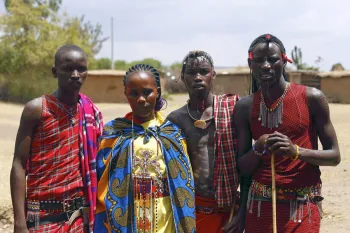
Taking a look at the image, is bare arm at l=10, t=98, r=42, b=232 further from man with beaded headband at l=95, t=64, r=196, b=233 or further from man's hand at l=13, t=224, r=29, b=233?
man with beaded headband at l=95, t=64, r=196, b=233

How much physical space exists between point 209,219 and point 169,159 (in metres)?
0.49

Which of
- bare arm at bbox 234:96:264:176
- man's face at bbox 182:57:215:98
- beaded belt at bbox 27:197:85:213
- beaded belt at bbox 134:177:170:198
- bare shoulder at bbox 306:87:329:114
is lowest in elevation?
beaded belt at bbox 27:197:85:213

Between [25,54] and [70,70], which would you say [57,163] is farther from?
[25,54]

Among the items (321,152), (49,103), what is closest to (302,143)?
(321,152)

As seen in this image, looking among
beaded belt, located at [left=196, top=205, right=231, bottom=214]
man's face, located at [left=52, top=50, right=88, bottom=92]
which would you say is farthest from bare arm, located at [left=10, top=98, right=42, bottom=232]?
beaded belt, located at [left=196, top=205, right=231, bottom=214]

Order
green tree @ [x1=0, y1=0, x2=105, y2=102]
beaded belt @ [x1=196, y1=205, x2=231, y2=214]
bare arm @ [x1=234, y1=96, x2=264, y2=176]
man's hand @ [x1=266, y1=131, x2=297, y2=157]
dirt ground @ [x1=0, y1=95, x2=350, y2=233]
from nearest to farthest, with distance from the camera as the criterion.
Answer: man's hand @ [x1=266, y1=131, x2=297, y2=157] < bare arm @ [x1=234, y1=96, x2=264, y2=176] < beaded belt @ [x1=196, y1=205, x2=231, y2=214] < dirt ground @ [x1=0, y1=95, x2=350, y2=233] < green tree @ [x1=0, y1=0, x2=105, y2=102]

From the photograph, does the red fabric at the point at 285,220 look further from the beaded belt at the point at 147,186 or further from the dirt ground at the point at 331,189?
the dirt ground at the point at 331,189

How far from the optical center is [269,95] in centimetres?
294

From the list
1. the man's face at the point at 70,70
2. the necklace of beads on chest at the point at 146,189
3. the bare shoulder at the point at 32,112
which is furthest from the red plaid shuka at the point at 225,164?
the bare shoulder at the point at 32,112

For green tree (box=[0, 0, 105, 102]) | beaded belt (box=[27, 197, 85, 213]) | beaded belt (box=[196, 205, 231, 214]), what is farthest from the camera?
green tree (box=[0, 0, 105, 102])

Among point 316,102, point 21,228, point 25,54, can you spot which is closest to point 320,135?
point 316,102

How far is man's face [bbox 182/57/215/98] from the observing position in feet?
10.7

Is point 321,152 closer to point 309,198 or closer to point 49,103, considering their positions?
point 309,198

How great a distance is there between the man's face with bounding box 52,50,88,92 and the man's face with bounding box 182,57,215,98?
0.66 metres
